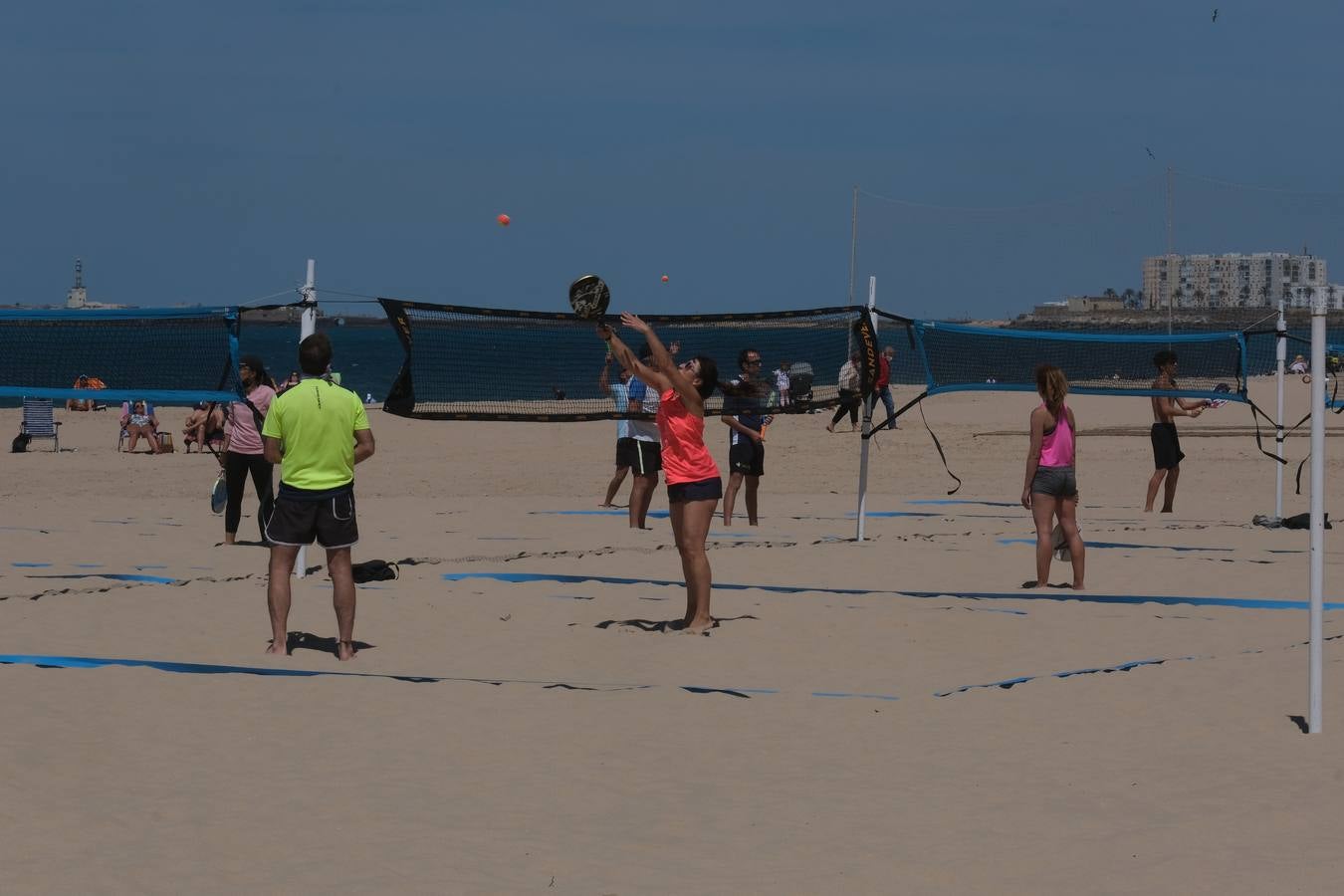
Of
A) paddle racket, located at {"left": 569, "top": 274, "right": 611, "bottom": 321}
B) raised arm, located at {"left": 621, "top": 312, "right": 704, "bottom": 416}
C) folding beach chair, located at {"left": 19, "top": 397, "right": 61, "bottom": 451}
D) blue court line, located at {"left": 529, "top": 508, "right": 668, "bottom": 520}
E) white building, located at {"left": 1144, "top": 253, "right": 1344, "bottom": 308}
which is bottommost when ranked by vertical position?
blue court line, located at {"left": 529, "top": 508, "right": 668, "bottom": 520}

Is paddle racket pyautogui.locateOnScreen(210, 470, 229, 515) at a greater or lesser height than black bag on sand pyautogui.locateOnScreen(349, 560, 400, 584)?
greater

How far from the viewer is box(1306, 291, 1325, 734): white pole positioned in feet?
18.9

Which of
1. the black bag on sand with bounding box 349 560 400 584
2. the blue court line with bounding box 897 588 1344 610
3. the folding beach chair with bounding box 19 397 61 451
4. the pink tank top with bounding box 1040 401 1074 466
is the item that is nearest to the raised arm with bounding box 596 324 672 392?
the blue court line with bounding box 897 588 1344 610

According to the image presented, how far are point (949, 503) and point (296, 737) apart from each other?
35.3ft

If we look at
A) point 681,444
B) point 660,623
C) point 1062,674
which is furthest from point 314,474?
point 1062,674

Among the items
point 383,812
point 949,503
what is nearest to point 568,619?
point 383,812

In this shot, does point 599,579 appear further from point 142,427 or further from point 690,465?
point 142,427

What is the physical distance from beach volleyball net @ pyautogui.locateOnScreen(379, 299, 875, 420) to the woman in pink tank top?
6.93 feet

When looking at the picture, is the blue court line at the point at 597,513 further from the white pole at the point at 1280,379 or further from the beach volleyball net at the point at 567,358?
the white pole at the point at 1280,379

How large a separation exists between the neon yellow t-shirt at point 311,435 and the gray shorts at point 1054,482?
4082 mm

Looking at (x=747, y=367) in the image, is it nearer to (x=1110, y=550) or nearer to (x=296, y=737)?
(x=1110, y=550)

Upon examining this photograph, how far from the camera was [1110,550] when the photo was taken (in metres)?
11.8

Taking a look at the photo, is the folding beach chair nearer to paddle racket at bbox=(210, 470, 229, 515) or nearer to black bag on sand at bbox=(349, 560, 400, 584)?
paddle racket at bbox=(210, 470, 229, 515)

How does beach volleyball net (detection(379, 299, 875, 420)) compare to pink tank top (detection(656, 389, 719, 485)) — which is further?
beach volleyball net (detection(379, 299, 875, 420))
